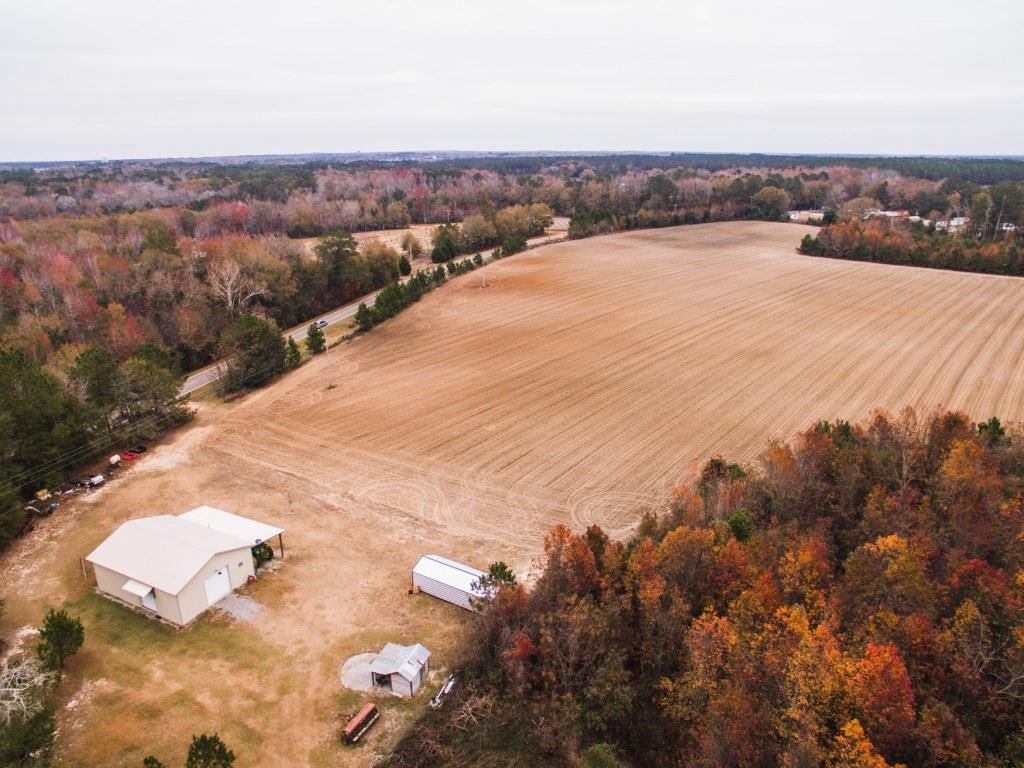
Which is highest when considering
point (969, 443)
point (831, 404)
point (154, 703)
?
point (969, 443)

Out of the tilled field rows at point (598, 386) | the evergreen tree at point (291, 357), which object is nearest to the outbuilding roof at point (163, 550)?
the tilled field rows at point (598, 386)

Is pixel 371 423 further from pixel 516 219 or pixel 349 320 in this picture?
pixel 516 219

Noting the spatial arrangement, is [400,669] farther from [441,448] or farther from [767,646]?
[441,448]

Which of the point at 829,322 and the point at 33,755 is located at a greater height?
the point at 829,322

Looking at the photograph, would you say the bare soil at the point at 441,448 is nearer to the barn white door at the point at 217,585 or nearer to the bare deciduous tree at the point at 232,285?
the barn white door at the point at 217,585

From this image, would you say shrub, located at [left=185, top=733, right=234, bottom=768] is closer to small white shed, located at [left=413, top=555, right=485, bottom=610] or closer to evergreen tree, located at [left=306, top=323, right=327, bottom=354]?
small white shed, located at [left=413, top=555, right=485, bottom=610]

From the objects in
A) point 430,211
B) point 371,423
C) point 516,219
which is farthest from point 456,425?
point 430,211

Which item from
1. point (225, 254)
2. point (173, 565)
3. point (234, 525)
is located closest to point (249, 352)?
point (234, 525)
